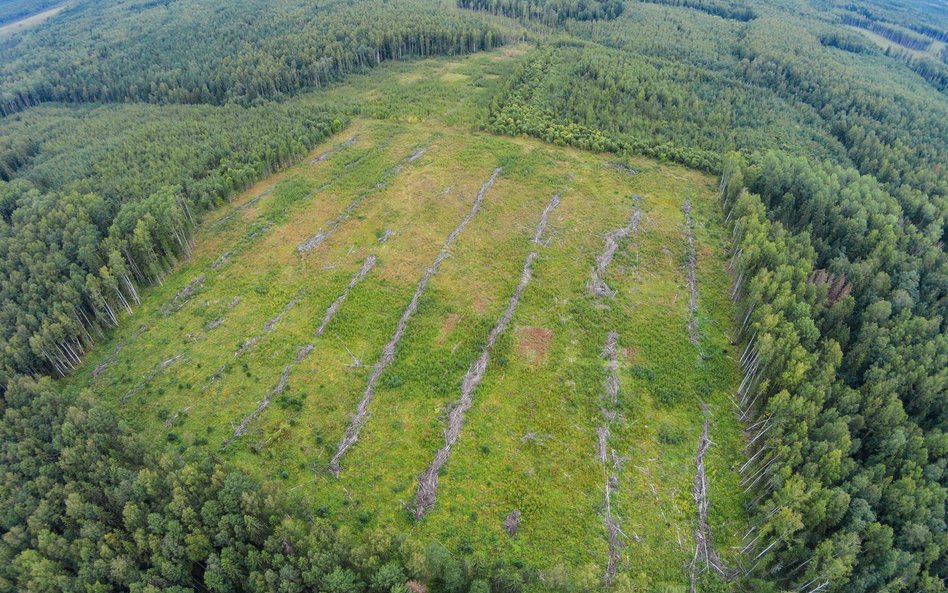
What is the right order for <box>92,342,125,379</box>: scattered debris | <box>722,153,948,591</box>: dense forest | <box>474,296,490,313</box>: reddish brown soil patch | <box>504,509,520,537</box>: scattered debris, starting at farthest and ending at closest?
1. <box>474,296,490,313</box>: reddish brown soil patch
2. <box>92,342,125,379</box>: scattered debris
3. <box>504,509,520,537</box>: scattered debris
4. <box>722,153,948,591</box>: dense forest

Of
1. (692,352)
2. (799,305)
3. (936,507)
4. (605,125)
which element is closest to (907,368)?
(799,305)

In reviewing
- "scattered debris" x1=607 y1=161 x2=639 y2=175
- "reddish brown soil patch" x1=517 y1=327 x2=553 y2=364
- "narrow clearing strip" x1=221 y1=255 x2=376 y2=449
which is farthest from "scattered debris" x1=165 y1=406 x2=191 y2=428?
"scattered debris" x1=607 y1=161 x2=639 y2=175

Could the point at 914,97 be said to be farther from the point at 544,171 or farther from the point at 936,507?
the point at 936,507

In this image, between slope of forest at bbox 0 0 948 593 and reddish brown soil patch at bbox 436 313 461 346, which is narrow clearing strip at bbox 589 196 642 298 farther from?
reddish brown soil patch at bbox 436 313 461 346

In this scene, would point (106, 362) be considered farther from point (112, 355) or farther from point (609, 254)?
point (609, 254)

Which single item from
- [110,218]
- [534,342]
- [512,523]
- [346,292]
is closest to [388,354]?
[346,292]

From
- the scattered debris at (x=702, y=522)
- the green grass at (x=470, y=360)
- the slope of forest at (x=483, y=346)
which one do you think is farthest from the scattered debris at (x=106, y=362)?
the scattered debris at (x=702, y=522)
